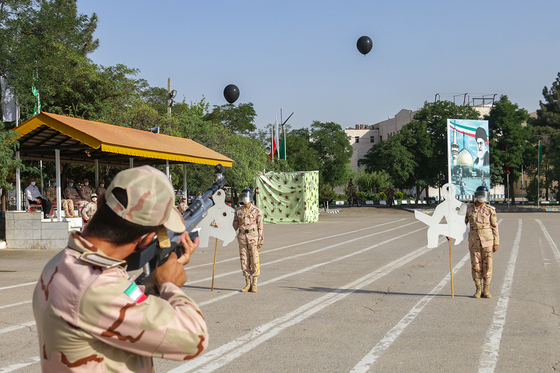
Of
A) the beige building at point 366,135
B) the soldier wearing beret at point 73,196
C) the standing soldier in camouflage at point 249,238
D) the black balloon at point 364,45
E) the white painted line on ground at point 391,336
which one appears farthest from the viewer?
the beige building at point 366,135

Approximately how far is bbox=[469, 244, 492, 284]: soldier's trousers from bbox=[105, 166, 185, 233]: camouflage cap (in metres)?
8.44

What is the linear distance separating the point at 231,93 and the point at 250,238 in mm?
17215

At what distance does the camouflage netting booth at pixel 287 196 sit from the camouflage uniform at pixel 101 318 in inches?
1227

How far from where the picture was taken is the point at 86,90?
92.9 feet

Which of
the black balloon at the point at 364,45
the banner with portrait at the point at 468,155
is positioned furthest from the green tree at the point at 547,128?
the black balloon at the point at 364,45

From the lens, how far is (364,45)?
22.2 m

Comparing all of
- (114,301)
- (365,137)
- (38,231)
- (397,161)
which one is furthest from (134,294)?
(365,137)

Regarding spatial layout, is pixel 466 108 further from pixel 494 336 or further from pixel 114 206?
pixel 114 206

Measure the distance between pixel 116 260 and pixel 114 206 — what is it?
0.66 ft

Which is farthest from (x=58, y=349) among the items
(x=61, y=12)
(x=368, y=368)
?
(x=61, y=12)

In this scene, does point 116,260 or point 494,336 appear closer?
point 116,260

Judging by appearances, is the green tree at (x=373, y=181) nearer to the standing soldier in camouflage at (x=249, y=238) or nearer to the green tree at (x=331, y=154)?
the green tree at (x=331, y=154)

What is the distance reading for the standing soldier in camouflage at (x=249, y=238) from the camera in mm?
10203

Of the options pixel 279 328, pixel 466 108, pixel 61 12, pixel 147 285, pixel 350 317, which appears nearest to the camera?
pixel 147 285
